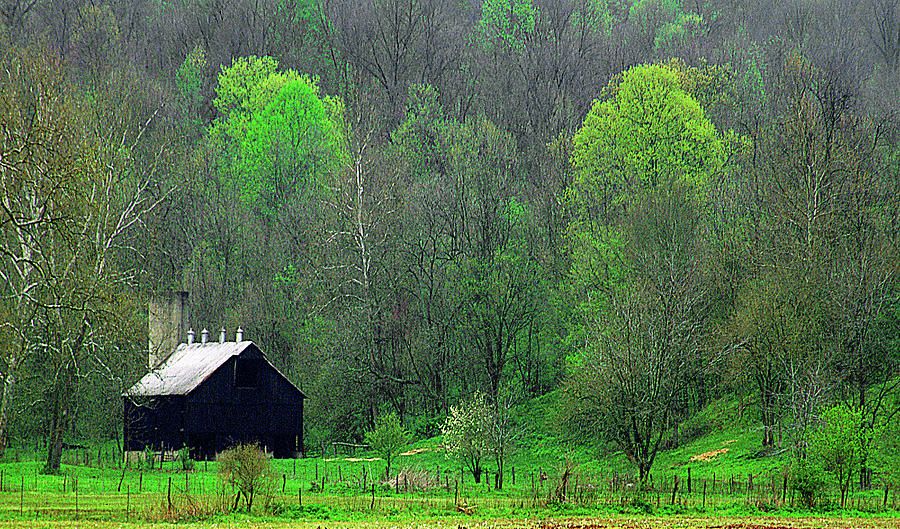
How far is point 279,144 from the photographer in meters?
82.4

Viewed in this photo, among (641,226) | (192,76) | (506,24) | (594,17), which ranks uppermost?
(594,17)

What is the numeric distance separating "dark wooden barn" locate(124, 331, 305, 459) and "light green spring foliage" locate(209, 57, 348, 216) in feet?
56.1

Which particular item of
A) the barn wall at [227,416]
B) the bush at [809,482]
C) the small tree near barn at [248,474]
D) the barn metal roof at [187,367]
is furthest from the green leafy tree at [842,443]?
the barn metal roof at [187,367]

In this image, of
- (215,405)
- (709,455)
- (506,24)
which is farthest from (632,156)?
(506,24)

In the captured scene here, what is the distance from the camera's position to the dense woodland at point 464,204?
176 feet

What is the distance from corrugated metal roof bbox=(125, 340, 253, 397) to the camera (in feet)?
209

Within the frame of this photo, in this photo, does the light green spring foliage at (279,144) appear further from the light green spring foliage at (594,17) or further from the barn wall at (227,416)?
the light green spring foliage at (594,17)

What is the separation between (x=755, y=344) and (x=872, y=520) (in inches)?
782

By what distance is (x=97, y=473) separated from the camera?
54344mm

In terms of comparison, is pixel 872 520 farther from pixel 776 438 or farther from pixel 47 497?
pixel 47 497

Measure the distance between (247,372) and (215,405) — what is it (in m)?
2.60

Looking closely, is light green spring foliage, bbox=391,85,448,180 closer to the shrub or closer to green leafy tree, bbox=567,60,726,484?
green leafy tree, bbox=567,60,726,484

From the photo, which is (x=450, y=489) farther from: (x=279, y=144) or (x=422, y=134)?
(x=422, y=134)

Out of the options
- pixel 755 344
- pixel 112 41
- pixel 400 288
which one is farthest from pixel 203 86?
pixel 755 344
